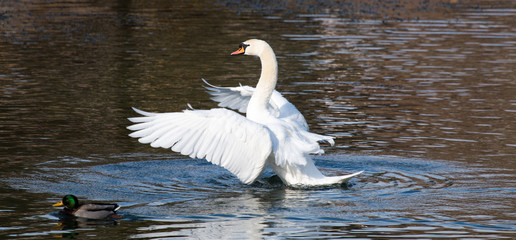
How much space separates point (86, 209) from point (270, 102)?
4.05 metres

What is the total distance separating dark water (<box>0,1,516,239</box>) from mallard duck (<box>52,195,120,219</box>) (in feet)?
0.49

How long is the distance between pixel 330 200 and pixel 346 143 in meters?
3.16

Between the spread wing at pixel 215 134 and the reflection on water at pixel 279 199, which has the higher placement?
the spread wing at pixel 215 134

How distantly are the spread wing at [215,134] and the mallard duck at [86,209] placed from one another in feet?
4.02

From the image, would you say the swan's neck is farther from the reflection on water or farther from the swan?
the reflection on water

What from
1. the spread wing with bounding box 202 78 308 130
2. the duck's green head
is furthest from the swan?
the duck's green head

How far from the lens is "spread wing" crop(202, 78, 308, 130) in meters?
11.3

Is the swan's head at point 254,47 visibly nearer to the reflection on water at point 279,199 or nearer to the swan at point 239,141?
the swan at point 239,141

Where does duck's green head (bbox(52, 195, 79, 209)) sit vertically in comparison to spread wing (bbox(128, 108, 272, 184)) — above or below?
below

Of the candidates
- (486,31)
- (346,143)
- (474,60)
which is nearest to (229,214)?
(346,143)

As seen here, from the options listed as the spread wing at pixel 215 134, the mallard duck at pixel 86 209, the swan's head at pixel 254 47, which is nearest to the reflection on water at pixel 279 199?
the mallard duck at pixel 86 209

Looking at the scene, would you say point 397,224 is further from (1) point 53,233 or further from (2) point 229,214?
(1) point 53,233

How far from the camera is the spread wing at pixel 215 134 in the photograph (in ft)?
31.4

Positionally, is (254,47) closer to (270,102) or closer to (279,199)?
(270,102)
